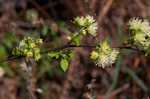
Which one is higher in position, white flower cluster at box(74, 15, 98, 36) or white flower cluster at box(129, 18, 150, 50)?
white flower cluster at box(74, 15, 98, 36)

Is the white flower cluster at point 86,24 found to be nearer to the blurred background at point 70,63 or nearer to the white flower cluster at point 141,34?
the white flower cluster at point 141,34

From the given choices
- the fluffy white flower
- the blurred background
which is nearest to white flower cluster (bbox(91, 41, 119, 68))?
the fluffy white flower

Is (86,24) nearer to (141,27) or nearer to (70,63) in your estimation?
(141,27)

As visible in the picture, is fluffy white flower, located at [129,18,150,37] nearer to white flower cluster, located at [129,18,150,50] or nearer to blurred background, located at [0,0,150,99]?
white flower cluster, located at [129,18,150,50]

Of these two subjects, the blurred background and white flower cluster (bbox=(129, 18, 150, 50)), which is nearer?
white flower cluster (bbox=(129, 18, 150, 50))

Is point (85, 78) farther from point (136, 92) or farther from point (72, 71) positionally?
point (136, 92)

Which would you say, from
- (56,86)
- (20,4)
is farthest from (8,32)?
(56,86)
